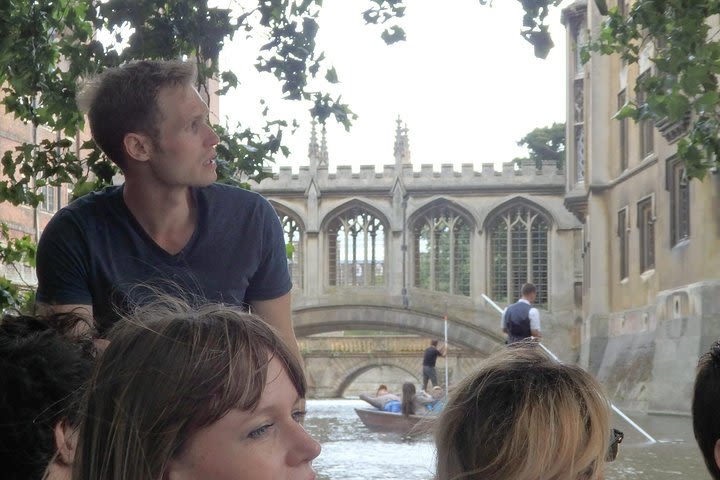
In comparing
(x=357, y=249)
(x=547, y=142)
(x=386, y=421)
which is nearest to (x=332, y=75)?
(x=386, y=421)

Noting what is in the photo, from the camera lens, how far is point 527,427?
157 cm

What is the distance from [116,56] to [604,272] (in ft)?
Answer: 57.5

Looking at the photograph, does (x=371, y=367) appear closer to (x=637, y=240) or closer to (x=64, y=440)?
(x=637, y=240)

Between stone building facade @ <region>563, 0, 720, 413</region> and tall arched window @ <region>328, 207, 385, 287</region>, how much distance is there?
838cm

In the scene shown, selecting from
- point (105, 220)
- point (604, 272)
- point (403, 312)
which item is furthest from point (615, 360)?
point (105, 220)

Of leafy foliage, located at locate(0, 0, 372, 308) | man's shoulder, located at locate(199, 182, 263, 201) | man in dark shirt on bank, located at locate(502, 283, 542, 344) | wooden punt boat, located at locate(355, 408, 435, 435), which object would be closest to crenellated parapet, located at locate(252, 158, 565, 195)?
wooden punt boat, located at locate(355, 408, 435, 435)

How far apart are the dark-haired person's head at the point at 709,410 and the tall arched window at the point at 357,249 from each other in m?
32.0

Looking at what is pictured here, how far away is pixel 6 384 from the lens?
1497 millimetres

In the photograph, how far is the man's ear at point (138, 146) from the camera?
2514 mm

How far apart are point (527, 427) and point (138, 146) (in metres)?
1.20

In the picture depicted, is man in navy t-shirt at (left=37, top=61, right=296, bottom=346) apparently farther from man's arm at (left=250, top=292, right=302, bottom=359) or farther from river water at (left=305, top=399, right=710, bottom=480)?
river water at (left=305, top=399, right=710, bottom=480)

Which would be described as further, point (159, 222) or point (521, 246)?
point (521, 246)

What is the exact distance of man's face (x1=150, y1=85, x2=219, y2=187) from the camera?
2.51 metres

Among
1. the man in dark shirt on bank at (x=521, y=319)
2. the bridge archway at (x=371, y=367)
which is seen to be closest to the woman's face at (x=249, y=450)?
the man in dark shirt on bank at (x=521, y=319)
